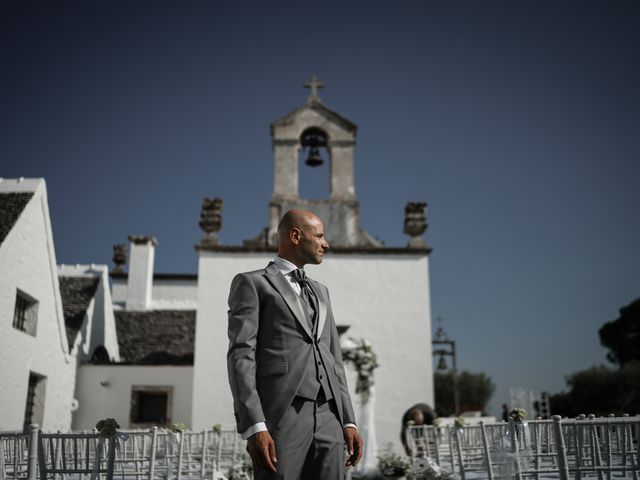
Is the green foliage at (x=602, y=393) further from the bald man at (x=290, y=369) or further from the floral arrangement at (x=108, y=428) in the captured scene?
the bald man at (x=290, y=369)

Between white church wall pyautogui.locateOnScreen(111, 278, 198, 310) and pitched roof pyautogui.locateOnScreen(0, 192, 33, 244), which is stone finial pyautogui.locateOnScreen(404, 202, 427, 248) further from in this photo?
white church wall pyautogui.locateOnScreen(111, 278, 198, 310)

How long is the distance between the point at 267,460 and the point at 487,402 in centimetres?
4570

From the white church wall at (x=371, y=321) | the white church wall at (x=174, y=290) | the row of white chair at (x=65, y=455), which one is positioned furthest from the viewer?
the white church wall at (x=174, y=290)

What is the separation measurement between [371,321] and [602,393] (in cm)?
2172

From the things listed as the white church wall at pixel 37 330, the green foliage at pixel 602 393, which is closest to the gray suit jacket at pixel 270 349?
the white church wall at pixel 37 330

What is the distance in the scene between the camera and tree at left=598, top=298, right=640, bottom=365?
1606 inches

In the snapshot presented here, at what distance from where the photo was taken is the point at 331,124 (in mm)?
18562

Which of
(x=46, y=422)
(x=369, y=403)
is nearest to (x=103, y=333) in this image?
(x=46, y=422)

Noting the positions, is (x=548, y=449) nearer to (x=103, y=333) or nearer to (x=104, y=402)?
(x=104, y=402)

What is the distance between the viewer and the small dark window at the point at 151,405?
1755 cm

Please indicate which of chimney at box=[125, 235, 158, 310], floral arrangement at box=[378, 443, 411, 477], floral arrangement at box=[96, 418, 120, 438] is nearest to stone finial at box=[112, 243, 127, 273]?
chimney at box=[125, 235, 158, 310]

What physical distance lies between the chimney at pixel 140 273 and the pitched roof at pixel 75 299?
3.32 metres

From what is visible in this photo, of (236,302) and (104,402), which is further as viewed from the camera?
(104,402)

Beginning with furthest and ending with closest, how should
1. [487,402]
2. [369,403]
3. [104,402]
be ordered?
[487,402] → [104,402] → [369,403]
